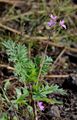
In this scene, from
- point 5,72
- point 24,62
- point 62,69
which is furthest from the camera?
point 62,69

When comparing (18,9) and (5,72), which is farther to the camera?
(18,9)

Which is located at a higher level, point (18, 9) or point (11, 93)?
point (18, 9)

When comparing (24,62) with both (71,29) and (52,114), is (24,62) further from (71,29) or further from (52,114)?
(71,29)

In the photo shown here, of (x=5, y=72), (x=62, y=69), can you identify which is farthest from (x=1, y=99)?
(x=62, y=69)

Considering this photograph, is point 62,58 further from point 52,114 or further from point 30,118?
point 30,118

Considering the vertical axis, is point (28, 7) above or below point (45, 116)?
above

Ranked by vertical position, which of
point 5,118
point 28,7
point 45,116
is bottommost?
point 45,116

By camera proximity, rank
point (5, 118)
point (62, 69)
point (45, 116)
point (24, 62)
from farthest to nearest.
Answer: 1. point (62, 69)
2. point (45, 116)
3. point (24, 62)
4. point (5, 118)

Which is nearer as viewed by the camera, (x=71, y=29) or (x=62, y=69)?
(x=62, y=69)

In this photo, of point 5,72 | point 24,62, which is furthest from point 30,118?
point 5,72
